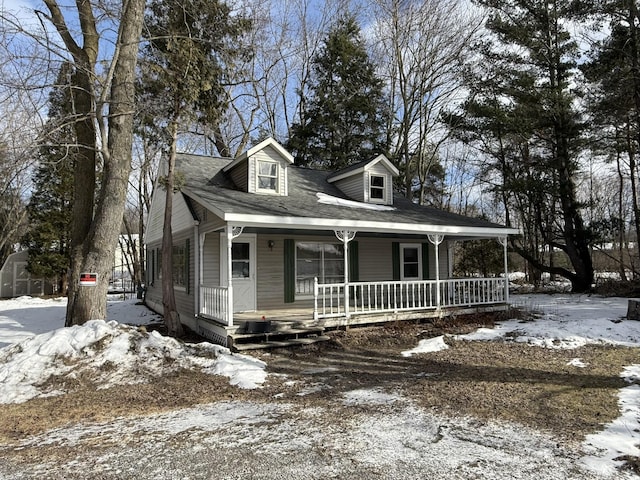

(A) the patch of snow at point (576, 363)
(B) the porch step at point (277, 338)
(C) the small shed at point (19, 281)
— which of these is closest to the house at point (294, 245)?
(B) the porch step at point (277, 338)

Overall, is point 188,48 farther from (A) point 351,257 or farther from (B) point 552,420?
(B) point 552,420

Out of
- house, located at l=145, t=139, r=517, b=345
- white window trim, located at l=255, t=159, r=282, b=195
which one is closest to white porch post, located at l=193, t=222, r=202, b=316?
house, located at l=145, t=139, r=517, b=345

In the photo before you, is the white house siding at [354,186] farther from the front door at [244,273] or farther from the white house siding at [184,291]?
the white house siding at [184,291]

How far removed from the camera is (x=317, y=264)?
12.3 meters

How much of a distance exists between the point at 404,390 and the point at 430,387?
389 mm

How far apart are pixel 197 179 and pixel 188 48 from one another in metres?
3.57

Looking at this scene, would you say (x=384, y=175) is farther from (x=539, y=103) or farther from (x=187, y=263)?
(x=539, y=103)

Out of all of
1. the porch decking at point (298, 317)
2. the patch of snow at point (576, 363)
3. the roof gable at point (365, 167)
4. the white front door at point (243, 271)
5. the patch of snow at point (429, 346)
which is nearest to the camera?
the patch of snow at point (576, 363)

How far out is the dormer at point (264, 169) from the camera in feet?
38.5

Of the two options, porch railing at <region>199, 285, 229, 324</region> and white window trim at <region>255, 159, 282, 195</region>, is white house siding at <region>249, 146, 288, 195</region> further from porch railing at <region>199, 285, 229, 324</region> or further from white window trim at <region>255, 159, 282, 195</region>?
porch railing at <region>199, 285, 229, 324</region>

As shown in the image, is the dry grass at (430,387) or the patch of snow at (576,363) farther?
the patch of snow at (576,363)

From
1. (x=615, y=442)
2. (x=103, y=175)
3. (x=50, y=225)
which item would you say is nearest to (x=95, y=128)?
(x=103, y=175)

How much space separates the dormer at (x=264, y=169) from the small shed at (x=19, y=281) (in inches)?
789

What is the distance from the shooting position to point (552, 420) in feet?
15.1
